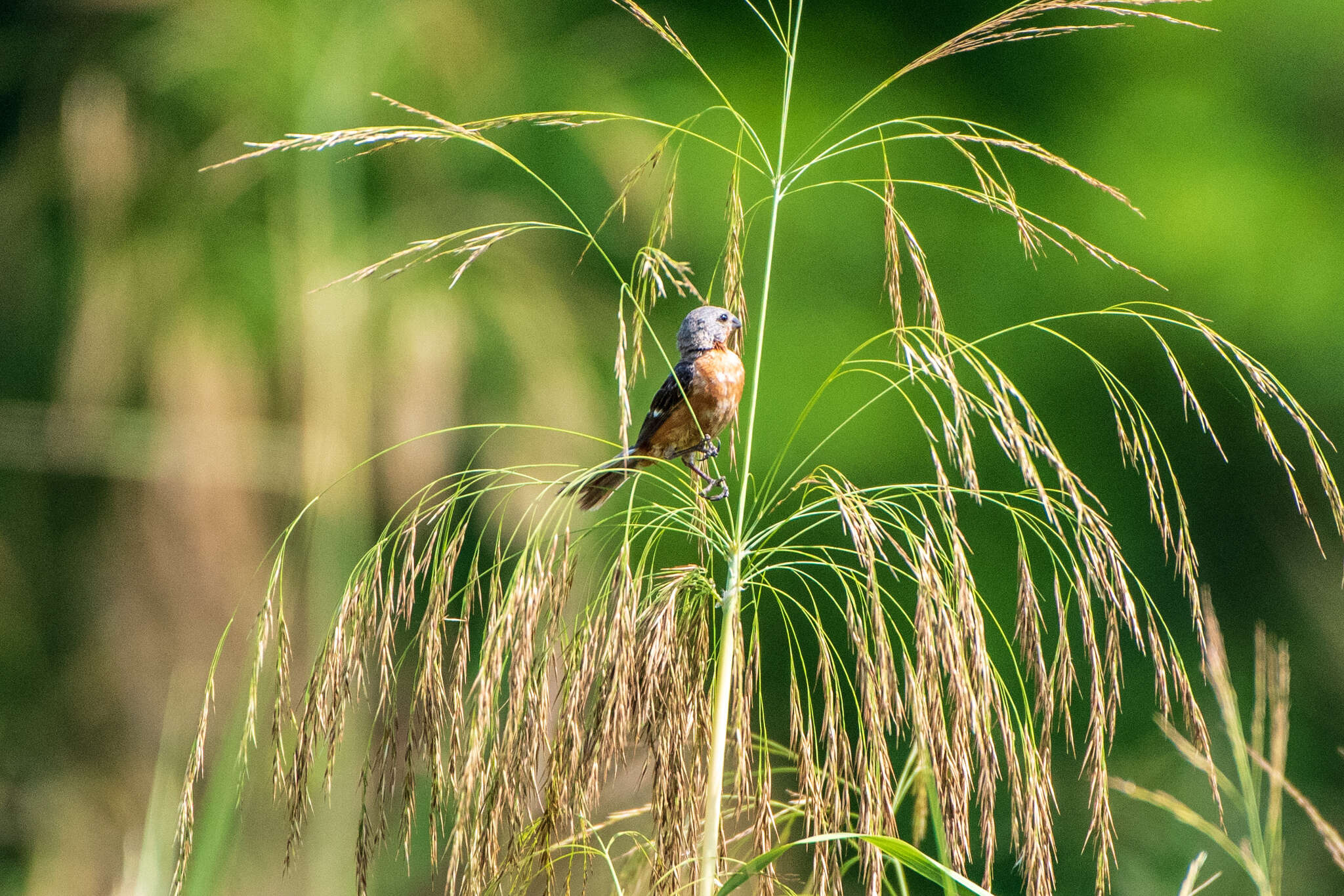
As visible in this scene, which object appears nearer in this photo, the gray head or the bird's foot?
the bird's foot

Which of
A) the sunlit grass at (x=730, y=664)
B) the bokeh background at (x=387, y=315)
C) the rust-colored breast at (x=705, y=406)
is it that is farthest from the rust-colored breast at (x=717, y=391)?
the bokeh background at (x=387, y=315)

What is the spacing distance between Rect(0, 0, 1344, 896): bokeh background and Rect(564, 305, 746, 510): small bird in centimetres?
137

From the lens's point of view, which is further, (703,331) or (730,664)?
(703,331)

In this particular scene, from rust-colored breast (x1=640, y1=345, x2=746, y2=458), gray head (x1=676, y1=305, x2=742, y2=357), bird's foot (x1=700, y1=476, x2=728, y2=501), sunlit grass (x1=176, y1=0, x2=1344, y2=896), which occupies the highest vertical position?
gray head (x1=676, y1=305, x2=742, y2=357)

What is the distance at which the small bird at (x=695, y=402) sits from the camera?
1567mm

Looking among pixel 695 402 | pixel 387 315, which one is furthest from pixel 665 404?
pixel 387 315

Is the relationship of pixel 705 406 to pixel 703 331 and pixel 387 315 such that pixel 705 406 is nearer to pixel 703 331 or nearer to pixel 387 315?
pixel 703 331

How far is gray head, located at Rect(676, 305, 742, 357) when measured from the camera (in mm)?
1659

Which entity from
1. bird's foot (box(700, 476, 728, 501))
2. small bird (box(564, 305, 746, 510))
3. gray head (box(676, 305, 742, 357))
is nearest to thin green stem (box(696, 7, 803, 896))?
bird's foot (box(700, 476, 728, 501))

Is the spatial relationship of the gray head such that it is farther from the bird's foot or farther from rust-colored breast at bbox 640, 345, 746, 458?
the bird's foot

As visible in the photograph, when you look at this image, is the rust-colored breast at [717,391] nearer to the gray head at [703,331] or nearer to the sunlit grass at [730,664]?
the gray head at [703,331]

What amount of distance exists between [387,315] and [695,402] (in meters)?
2.22

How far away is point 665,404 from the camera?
167 cm

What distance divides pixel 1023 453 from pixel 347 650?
2.24 ft
